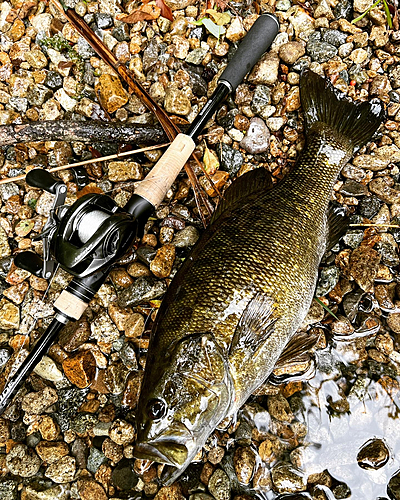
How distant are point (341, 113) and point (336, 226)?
39.5 inches

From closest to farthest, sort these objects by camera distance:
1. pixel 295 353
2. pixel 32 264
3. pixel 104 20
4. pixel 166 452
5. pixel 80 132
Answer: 1. pixel 166 452
2. pixel 32 264
3. pixel 295 353
4. pixel 80 132
5. pixel 104 20

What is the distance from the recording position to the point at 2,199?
3.67 m

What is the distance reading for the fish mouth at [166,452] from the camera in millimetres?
2154

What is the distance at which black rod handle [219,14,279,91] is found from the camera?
3250 mm

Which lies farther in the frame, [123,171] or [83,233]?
[123,171]

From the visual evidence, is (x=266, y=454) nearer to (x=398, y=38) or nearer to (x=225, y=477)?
(x=225, y=477)

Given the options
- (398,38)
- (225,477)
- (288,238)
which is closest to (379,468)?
(225,477)

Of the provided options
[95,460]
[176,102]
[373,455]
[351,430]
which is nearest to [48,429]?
[95,460]

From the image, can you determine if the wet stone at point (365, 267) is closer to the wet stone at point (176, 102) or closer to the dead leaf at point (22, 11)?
the wet stone at point (176, 102)

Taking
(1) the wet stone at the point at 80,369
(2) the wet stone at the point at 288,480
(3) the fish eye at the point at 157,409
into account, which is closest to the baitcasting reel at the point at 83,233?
(1) the wet stone at the point at 80,369

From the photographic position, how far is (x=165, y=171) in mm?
3006

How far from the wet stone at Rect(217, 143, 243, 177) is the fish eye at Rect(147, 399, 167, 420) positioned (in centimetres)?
210

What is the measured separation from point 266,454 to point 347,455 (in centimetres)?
61

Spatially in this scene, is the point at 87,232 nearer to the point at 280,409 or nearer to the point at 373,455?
the point at 280,409
